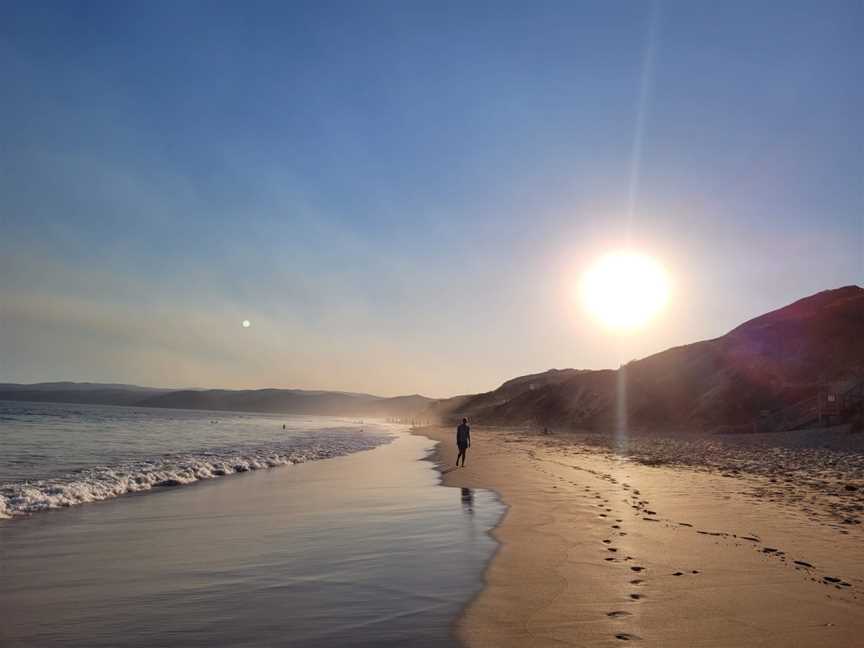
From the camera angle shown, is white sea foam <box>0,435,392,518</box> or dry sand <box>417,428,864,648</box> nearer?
dry sand <box>417,428,864,648</box>

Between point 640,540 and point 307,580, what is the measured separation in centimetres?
564

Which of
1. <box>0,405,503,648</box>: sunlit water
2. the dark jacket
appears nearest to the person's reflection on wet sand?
<box>0,405,503,648</box>: sunlit water

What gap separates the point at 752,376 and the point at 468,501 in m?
54.3

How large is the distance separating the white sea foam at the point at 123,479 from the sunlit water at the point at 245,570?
817mm

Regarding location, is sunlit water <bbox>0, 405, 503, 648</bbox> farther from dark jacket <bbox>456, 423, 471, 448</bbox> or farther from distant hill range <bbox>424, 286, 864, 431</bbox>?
distant hill range <bbox>424, 286, 864, 431</bbox>

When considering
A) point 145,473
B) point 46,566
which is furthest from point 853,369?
point 46,566

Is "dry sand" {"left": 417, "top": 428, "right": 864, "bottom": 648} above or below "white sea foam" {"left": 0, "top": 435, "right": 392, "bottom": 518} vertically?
above

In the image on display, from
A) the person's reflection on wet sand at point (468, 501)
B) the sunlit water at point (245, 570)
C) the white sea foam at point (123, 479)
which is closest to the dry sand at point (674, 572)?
the sunlit water at point (245, 570)

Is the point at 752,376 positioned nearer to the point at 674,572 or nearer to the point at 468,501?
the point at 468,501

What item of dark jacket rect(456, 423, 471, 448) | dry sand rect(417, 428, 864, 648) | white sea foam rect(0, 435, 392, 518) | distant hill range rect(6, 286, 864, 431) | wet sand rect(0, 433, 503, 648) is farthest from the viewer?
distant hill range rect(6, 286, 864, 431)

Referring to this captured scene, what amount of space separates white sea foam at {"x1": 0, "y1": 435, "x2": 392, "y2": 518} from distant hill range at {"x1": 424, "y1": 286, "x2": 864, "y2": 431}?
3868 centimetres

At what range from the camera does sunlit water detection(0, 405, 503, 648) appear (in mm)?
5703

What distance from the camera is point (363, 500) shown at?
14.9 metres

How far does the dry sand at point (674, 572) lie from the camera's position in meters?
5.54
